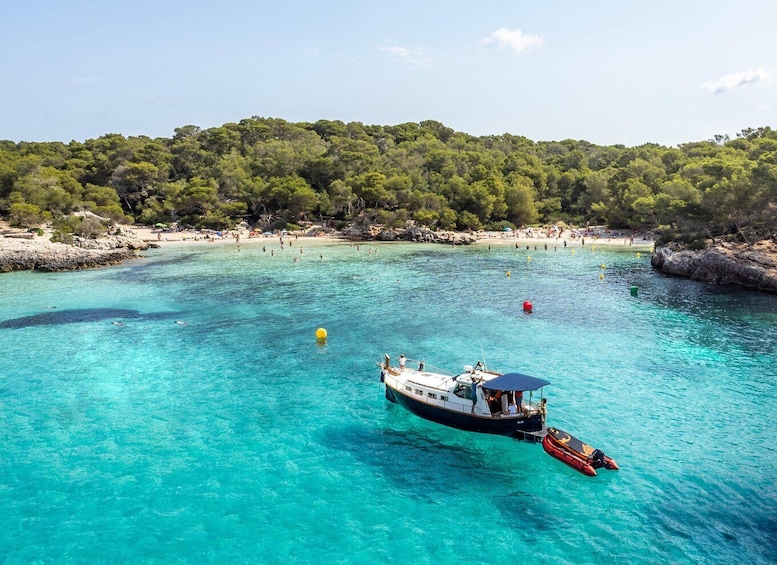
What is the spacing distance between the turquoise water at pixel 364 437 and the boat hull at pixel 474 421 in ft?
1.92

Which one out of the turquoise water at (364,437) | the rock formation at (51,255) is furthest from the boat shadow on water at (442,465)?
the rock formation at (51,255)

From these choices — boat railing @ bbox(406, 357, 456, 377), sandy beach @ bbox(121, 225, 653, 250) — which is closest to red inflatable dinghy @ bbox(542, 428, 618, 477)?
boat railing @ bbox(406, 357, 456, 377)

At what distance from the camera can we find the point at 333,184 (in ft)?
365

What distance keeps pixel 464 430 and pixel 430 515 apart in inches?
242

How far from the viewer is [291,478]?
20.3 metres

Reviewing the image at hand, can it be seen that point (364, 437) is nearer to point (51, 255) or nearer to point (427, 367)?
point (427, 367)

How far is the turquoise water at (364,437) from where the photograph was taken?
55.7 ft

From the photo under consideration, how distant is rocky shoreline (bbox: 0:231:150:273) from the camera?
2694 inches

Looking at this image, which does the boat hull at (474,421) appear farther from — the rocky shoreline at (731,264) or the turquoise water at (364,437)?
the rocky shoreline at (731,264)

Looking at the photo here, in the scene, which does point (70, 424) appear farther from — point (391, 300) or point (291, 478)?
point (391, 300)

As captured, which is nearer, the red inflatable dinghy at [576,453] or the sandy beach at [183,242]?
the red inflatable dinghy at [576,453]

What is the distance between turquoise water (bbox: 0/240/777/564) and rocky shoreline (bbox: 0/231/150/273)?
24468 millimetres

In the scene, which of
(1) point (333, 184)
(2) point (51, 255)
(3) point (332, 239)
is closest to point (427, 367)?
(2) point (51, 255)

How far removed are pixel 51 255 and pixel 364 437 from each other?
6429 centimetres
